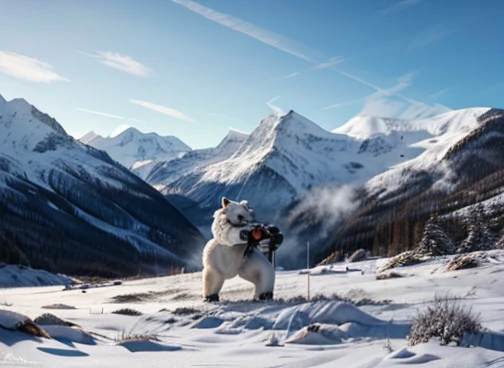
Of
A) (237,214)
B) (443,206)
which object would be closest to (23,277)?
(237,214)

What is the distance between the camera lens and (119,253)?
153 meters

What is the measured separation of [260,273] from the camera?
39.8 ft

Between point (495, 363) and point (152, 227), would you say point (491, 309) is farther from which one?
point (152, 227)

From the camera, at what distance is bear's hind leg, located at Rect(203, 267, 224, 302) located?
12.2 meters

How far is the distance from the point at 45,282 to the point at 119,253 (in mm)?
108823

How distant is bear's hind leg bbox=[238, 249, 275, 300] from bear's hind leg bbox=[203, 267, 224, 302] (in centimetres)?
60

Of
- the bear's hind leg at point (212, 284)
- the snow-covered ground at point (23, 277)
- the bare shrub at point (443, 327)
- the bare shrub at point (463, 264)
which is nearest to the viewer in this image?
the bare shrub at point (443, 327)

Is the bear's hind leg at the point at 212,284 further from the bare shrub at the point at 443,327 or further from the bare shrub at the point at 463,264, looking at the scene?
the bare shrub at the point at 443,327

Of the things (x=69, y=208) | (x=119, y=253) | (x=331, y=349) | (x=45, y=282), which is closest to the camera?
(x=331, y=349)

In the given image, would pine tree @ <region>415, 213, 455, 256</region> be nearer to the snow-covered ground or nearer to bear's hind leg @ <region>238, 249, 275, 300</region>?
bear's hind leg @ <region>238, 249, 275, 300</region>

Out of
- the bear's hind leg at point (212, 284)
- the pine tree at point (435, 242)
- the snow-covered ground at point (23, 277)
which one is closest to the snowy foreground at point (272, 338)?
the bear's hind leg at point (212, 284)

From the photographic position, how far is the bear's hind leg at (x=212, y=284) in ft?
40.0

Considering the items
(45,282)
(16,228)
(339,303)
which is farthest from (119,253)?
(339,303)

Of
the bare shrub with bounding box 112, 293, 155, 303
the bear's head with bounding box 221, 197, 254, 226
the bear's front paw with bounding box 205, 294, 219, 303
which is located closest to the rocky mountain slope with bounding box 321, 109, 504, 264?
the bare shrub with bounding box 112, 293, 155, 303
